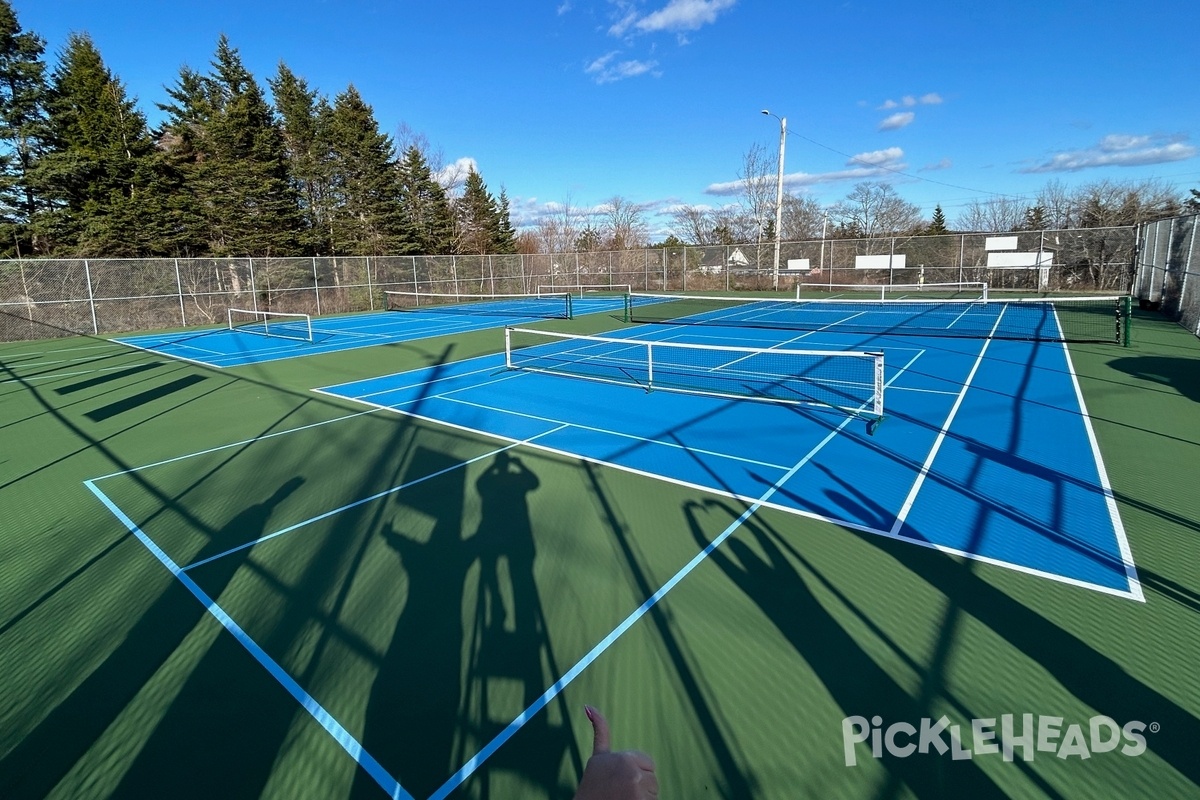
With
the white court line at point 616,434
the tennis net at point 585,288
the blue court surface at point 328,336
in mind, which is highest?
the tennis net at point 585,288

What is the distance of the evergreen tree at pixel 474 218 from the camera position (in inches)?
2144

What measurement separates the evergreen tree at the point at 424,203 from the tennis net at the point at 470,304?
39.3 feet

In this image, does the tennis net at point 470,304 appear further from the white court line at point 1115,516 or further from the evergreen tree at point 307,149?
the white court line at point 1115,516

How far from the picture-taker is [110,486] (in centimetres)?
803

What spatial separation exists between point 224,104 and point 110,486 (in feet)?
137

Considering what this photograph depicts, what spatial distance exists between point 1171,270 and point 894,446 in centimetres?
2135

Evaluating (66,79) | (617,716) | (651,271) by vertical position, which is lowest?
(617,716)

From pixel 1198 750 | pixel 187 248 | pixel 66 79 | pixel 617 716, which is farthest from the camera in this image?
pixel 187 248

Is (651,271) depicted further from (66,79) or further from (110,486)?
(110,486)

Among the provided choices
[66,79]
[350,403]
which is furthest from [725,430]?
[66,79]

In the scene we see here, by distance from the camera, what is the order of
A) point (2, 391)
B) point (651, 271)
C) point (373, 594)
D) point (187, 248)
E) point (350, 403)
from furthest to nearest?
point (651, 271) < point (187, 248) < point (2, 391) < point (350, 403) < point (373, 594)

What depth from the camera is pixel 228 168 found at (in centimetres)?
3609

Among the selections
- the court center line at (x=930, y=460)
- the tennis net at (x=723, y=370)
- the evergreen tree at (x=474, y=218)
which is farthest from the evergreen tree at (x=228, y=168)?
the court center line at (x=930, y=460)

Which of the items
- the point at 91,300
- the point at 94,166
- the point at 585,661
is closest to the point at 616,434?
the point at 585,661
